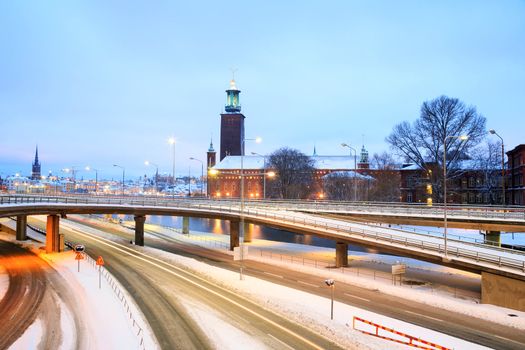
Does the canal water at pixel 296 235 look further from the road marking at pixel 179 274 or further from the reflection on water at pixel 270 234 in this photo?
the road marking at pixel 179 274

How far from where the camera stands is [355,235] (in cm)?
3603

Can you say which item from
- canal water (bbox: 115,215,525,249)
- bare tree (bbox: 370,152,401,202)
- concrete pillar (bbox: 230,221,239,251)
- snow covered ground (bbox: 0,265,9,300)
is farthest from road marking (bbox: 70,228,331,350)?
bare tree (bbox: 370,152,401,202)

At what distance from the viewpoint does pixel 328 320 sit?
21.2m

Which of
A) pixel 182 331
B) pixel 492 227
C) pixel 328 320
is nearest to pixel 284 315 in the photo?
pixel 328 320

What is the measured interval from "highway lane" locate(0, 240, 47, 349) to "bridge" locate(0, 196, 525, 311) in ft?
15.6

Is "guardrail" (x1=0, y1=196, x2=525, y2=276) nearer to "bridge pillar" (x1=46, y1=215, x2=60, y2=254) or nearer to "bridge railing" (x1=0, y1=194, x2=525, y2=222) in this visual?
"bridge railing" (x1=0, y1=194, x2=525, y2=222)

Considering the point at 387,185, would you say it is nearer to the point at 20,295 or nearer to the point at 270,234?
the point at 270,234

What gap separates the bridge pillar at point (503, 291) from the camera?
2538 centimetres

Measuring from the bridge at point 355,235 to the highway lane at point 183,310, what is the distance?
34.5ft

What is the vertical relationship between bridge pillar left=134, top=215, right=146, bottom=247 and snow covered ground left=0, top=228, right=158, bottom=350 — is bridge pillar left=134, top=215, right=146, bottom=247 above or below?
above

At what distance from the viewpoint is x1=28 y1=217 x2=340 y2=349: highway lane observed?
18.6m

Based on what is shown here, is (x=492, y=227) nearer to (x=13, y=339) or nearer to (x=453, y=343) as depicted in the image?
(x=453, y=343)

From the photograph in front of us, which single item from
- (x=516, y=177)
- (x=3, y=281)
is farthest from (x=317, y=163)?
(x=3, y=281)

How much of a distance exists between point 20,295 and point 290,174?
2629 inches
